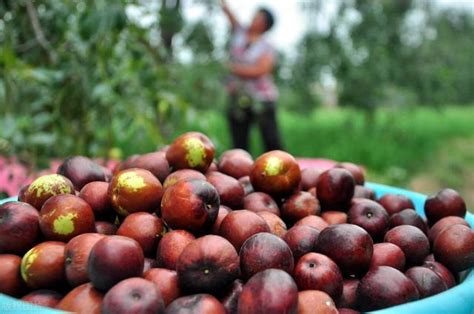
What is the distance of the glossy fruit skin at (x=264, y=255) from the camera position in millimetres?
1229

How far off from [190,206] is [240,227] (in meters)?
0.13

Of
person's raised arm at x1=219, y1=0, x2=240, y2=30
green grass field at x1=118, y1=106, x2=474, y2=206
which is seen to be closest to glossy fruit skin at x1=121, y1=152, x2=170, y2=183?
green grass field at x1=118, y1=106, x2=474, y2=206

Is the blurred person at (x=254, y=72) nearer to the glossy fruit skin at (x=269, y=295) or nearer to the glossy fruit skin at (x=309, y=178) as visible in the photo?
the glossy fruit skin at (x=309, y=178)

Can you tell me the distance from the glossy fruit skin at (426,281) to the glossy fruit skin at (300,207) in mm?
374

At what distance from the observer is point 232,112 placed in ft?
19.3

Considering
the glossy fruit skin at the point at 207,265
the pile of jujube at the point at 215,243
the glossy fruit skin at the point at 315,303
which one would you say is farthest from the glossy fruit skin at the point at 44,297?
the glossy fruit skin at the point at 315,303

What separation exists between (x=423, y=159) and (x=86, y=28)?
5.72 metres

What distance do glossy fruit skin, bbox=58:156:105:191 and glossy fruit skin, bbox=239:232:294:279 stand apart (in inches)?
23.8

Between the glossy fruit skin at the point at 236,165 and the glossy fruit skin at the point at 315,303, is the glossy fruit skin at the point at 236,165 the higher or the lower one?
the higher one

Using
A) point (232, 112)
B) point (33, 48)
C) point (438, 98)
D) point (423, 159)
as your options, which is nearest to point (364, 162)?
point (423, 159)

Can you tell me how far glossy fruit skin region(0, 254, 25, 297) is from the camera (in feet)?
4.17

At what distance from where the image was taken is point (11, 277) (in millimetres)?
1277

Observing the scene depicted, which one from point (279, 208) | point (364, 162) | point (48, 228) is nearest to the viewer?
point (48, 228)

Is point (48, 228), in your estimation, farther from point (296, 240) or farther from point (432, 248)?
point (432, 248)
